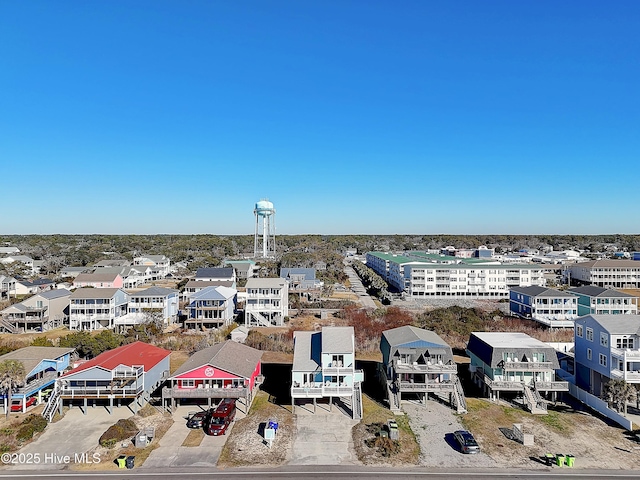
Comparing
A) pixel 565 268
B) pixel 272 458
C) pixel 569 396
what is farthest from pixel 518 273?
pixel 272 458

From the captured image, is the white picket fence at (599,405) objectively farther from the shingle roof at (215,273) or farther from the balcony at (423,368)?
the shingle roof at (215,273)

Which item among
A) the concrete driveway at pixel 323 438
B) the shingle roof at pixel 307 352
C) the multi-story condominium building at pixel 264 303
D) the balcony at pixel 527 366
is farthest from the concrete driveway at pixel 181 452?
the multi-story condominium building at pixel 264 303

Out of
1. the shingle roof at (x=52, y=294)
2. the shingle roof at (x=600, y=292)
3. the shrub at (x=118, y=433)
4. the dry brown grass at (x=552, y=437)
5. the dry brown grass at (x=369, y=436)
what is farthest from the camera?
the shingle roof at (x=600, y=292)

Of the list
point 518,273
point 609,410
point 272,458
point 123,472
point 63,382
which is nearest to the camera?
point 123,472

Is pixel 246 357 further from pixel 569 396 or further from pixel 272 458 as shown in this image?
pixel 569 396

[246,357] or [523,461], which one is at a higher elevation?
[246,357]

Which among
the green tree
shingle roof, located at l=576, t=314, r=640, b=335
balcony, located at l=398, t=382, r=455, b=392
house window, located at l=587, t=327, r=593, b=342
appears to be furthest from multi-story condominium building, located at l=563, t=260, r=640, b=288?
the green tree

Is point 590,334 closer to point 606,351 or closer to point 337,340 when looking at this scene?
point 606,351

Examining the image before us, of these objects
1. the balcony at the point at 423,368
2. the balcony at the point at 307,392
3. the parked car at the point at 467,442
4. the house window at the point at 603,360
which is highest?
the house window at the point at 603,360
